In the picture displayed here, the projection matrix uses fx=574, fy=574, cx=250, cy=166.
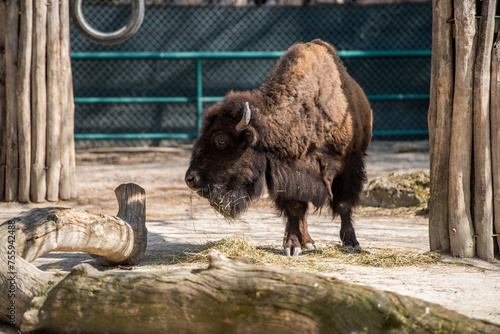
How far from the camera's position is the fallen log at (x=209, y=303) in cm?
271

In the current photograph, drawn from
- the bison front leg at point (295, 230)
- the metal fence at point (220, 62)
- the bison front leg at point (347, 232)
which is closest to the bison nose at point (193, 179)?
the bison front leg at point (295, 230)

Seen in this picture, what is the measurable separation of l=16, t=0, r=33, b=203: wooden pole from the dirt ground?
1.18 feet

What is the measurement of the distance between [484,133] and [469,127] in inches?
5.0

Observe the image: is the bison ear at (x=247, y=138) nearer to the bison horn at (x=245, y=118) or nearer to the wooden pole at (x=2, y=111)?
the bison horn at (x=245, y=118)

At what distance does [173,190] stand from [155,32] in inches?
202

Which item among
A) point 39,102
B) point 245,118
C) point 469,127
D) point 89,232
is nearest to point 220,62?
point 39,102

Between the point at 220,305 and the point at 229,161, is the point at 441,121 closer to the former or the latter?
the point at 229,161

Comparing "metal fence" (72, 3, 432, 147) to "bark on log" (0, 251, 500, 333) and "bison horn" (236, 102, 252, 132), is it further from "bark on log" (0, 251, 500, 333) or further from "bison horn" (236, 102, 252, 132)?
"bark on log" (0, 251, 500, 333)

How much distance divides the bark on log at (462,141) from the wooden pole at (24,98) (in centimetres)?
495

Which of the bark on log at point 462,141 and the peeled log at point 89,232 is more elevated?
the bark on log at point 462,141

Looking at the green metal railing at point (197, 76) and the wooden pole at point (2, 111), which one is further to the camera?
the green metal railing at point (197, 76)

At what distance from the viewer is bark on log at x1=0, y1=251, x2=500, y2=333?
2.71 meters

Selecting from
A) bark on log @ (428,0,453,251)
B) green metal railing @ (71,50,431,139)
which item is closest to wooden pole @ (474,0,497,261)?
bark on log @ (428,0,453,251)

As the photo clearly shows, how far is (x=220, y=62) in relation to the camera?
41.5 feet
